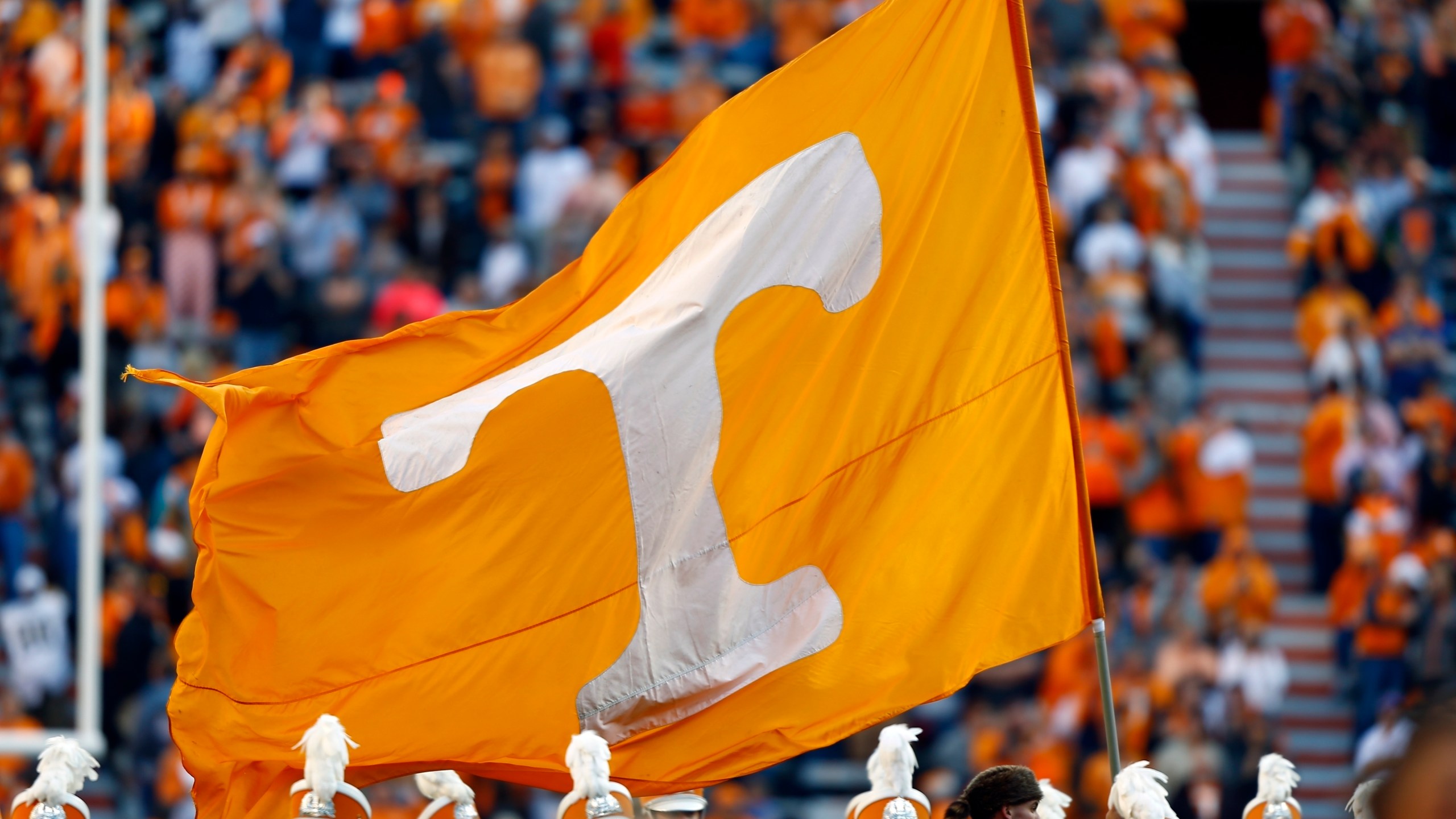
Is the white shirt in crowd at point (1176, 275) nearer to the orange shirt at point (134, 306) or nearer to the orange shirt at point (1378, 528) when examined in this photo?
the orange shirt at point (1378, 528)

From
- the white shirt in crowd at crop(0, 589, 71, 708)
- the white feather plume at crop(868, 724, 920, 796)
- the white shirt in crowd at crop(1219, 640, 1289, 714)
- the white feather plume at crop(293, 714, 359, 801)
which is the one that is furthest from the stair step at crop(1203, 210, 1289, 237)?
the white feather plume at crop(293, 714, 359, 801)

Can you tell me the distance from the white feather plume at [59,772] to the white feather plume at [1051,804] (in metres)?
2.58

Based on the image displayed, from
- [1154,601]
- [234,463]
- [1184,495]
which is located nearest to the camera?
[234,463]

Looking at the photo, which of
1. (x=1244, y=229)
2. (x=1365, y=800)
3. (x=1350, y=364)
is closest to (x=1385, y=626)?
(x=1350, y=364)

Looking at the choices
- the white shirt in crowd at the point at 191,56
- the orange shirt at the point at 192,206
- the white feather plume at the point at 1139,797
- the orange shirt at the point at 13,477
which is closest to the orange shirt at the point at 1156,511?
the orange shirt at the point at 192,206

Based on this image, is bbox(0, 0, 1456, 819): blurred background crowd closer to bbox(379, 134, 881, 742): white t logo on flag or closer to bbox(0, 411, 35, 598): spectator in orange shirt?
bbox(0, 411, 35, 598): spectator in orange shirt

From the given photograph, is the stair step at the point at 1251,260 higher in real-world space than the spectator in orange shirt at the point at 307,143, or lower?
lower

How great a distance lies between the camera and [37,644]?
1384 centimetres

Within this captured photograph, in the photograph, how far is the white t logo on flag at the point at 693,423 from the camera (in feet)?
20.7

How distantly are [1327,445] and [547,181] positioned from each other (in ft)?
18.6

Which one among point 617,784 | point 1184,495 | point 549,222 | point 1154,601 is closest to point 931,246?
point 617,784

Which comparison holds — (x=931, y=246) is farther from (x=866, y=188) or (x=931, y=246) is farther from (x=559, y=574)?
(x=559, y=574)

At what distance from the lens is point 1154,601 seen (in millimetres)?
13477

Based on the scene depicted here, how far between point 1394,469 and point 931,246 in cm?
892
